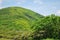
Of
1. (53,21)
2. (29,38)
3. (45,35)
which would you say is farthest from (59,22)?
(29,38)

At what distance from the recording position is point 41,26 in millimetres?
96062

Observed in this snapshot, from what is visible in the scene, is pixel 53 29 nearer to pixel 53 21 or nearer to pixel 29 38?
pixel 53 21

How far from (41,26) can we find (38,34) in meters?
5.90

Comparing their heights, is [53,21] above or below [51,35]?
above

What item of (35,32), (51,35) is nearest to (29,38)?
(35,32)

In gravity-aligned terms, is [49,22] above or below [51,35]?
above

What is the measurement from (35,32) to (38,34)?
2.92m

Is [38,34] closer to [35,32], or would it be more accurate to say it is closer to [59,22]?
[35,32]

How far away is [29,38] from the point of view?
307 ft

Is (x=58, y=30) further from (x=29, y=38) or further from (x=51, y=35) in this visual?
(x=29, y=38)

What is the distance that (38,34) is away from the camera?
91.4 metres

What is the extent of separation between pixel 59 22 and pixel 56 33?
21.3ft

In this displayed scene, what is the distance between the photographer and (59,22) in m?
95.9

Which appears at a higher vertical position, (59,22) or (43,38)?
(59,22)
